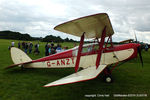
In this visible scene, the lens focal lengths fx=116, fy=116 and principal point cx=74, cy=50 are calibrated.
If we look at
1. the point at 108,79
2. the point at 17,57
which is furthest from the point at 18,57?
the point at 108,79

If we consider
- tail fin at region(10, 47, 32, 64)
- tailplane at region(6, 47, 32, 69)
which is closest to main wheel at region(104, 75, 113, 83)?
tailplane at region(6, 47, 32, 69)

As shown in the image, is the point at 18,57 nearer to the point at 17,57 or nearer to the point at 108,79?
the point at 17,57

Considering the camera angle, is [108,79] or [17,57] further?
[17,57]

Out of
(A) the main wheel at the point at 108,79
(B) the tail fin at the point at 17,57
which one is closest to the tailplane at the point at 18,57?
(B) the tail fin at the point at 17,57

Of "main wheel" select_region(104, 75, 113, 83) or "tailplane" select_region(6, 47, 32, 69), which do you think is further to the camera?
"tailplane" select_region(6, 47, 32, 69)

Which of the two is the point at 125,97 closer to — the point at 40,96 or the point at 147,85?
the point at 147,85

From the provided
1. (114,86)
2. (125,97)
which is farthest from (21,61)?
(125,97)

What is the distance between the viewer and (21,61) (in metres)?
6.46

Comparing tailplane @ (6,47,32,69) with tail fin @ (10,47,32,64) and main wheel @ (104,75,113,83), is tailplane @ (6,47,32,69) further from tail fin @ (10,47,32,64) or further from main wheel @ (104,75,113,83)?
main wheel @ (104,75,113,83)

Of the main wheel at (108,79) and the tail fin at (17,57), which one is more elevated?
the tail fin at (17,57)

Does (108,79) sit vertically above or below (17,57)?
below

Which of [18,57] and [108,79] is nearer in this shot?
[108,79]

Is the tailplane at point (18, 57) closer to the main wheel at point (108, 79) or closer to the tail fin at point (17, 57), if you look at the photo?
the tail fin at point (17, 57)

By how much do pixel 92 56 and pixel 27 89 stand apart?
10.1 feet
